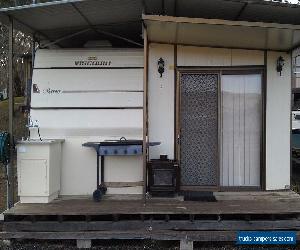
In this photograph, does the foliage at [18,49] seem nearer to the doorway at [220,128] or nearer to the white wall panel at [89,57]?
the white wall panel at [89,57]

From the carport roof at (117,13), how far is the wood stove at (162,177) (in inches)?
87.8

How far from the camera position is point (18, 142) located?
5914 mm

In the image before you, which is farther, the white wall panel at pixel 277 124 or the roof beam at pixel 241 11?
the white wall panel at pixel 277 124

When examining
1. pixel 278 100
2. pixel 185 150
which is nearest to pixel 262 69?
pixel 278 100

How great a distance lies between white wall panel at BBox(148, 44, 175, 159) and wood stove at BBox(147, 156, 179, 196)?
1.45ft

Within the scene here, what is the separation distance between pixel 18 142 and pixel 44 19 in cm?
185

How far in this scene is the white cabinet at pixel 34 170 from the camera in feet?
19.4

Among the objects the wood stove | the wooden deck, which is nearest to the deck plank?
the wooden deck

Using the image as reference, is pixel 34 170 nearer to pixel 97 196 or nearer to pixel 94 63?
pixel 97 196

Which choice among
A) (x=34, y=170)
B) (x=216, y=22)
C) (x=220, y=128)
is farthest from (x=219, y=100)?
(x=34, y=170)

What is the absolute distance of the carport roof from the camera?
5.53 metres

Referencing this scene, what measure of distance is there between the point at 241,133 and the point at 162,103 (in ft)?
4.45

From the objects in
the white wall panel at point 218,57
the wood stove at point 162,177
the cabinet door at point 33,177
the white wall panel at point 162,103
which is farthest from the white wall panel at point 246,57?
the cabinet door at point 33,177

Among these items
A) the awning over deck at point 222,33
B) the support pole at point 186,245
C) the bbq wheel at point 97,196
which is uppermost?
the awning over deck at point 222,33
